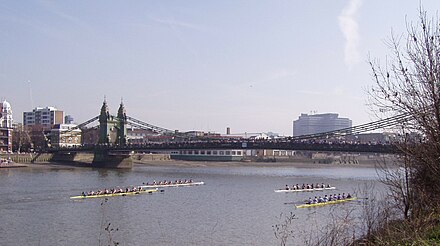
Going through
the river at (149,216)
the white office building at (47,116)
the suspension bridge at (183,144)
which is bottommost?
the river at (149,216)

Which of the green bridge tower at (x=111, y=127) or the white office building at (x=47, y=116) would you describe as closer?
the green bridge tower at (x=111, y=127)

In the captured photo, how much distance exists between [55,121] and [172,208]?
449ft

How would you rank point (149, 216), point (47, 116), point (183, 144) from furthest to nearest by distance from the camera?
point (47, 116), point (183, 144), point (149, 216)

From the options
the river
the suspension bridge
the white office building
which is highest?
the white office building

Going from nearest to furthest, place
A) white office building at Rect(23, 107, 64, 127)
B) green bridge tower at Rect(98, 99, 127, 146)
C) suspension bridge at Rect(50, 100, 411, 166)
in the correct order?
1. suspension bridge at Rect(50, 100, 411, 166)
2. green bridge tower at Rect(98, 99, 127, 146)
3. white office building at Rect(23, 107, 64, 127)

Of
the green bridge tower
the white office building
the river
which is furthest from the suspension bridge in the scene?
the white office building

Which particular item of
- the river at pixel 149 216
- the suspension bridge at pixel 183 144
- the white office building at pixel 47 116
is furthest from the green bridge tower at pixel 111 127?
the white office building at pixel 47 116

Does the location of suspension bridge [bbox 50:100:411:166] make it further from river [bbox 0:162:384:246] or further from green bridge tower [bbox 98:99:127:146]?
river [bbox 0:162:384:246]

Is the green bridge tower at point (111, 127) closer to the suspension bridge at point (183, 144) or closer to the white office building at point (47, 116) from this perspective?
the suspension bridge at point (183, 144)

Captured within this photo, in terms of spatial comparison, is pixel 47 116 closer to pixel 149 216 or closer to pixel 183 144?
pixel 183 144

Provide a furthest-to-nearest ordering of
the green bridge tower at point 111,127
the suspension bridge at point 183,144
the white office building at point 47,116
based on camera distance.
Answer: the white office building at point 47,116
the green bridge tower at point 111,127
the suspension bridge at point 183,144

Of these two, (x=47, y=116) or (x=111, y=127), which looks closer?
(x=111, y=127)

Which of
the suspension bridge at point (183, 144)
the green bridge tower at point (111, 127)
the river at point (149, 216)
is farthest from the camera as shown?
the green bridge tower at point (111, 127)

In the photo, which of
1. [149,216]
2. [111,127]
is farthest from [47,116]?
[149,216]
